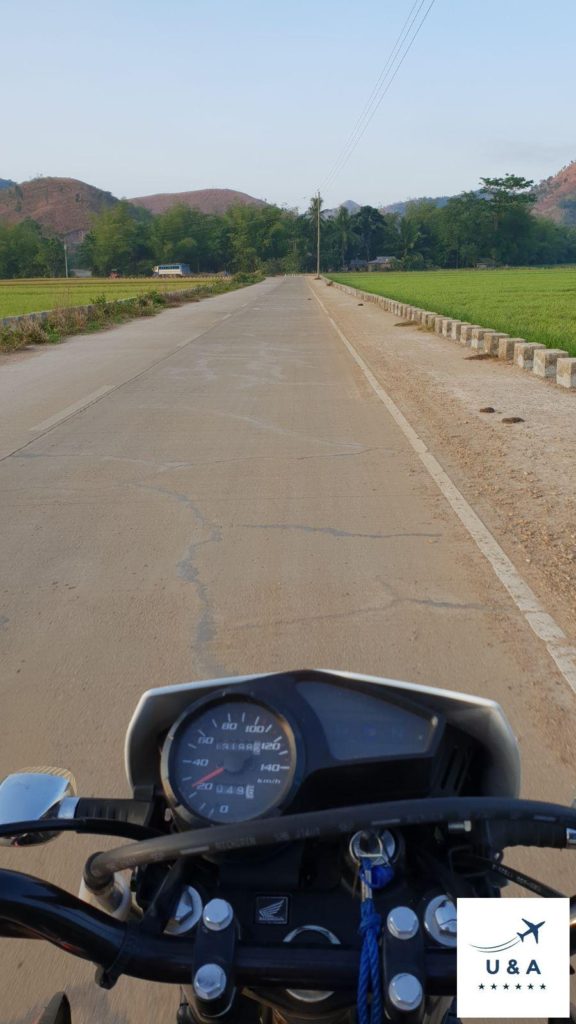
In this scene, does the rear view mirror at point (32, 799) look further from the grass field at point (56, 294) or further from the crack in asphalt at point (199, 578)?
the grass field at point (56, 294)

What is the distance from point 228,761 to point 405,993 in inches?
17.2

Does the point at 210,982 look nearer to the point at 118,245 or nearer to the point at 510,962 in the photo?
the point at 510,962

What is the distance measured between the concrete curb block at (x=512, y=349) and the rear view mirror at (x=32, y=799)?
12.1 metres

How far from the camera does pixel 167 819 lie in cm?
169

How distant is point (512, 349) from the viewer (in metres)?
16.1

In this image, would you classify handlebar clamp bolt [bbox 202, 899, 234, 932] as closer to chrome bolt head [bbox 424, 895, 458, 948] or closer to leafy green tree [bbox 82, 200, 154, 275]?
chrome bolt head [bbox 424, 895, 458, 948]

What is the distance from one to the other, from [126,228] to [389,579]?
13899cm

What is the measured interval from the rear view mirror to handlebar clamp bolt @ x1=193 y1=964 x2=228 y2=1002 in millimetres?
378

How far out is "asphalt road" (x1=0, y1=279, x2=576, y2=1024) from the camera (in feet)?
10.6

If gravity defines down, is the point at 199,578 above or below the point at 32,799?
below

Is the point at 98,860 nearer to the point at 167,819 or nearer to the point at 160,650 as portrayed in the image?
→ the point at 167,819

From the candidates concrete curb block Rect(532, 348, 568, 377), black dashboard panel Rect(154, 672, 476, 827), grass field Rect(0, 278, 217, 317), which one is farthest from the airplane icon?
grass field Rect(0, 278, 217, 317)

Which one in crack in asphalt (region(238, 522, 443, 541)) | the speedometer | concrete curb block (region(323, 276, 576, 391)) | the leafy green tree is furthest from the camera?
the leafy green tree

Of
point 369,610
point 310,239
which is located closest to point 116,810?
point 369,610
